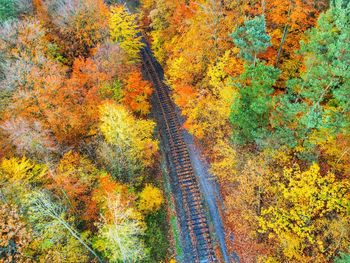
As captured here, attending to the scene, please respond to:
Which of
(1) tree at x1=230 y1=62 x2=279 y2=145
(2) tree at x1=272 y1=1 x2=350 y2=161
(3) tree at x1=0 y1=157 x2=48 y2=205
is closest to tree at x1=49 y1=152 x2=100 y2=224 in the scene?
(3) tree at x1=0 y1=157 x2=48 y2=205

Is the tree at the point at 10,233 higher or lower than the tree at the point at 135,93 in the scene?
lower

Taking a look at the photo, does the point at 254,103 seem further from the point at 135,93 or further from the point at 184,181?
the point at 135,93

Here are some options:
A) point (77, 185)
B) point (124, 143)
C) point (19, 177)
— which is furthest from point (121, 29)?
point (19, 177)

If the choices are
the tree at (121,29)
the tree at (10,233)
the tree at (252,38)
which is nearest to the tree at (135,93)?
the tree at (121,29)

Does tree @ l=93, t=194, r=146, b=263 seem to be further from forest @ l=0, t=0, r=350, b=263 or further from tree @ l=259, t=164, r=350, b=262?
tree @ l=259, t=164, r=350, b=262

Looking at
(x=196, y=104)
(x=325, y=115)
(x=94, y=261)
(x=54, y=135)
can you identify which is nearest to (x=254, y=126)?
(x=325, y=115)

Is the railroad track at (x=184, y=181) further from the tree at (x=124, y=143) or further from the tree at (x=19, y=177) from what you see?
the tree at (x=19, y=177)

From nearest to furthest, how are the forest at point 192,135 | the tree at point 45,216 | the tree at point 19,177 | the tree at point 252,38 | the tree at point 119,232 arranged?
the tree at point 119,232 < the tree at point 45,216 < the forest at point 192,135 < the tree at point 19,177 < the tree at point 252,38
